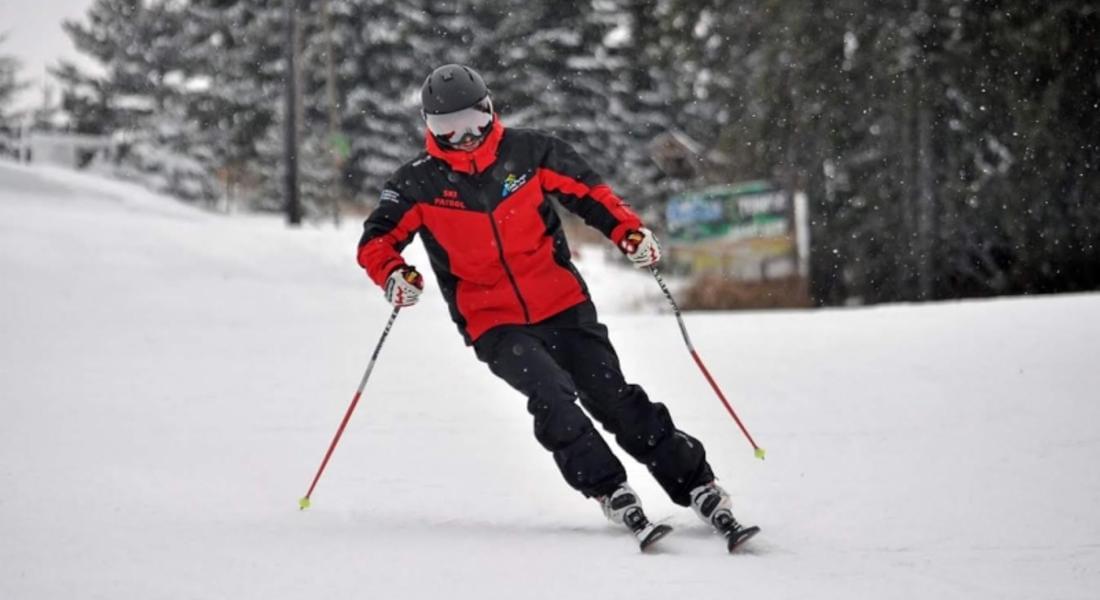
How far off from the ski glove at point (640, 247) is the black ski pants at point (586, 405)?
0.36 metres

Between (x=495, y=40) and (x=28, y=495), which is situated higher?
(x=495, y=40)

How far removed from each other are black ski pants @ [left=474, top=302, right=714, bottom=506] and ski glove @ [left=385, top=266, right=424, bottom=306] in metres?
0.33

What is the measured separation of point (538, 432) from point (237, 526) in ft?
3.92

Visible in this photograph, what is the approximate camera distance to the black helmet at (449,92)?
13.7 ft

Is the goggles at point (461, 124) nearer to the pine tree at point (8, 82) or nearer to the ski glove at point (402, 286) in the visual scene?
the ski glove at point (402, 286)

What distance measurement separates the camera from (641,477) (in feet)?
17.5

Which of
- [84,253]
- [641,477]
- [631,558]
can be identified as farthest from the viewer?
[84,253]

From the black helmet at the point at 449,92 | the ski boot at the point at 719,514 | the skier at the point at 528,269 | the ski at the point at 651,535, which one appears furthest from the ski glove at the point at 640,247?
the ski at the point at 651,535

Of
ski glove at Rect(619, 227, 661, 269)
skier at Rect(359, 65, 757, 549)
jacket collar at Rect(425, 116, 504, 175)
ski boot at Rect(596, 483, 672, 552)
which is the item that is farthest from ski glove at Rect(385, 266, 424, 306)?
ski boot at Rect(596, 483, 672, 552)

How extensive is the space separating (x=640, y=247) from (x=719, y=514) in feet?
3.37

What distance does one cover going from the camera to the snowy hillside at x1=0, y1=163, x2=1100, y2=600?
11.7 ft

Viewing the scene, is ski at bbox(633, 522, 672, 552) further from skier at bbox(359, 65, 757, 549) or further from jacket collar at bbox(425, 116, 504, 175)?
jacket collar at bbox(425, 116, 504, 175)

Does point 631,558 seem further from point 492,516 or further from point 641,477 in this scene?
point 641,477

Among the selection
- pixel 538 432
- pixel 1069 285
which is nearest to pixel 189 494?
pixel 538 432
